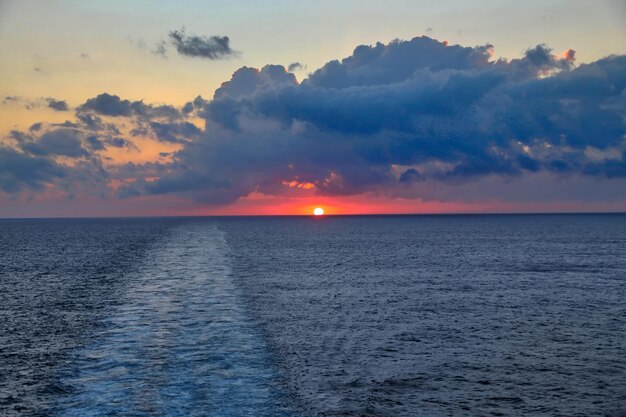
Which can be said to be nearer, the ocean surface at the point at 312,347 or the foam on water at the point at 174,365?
the foam on water at the point at 174,365

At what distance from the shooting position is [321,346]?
113 feet

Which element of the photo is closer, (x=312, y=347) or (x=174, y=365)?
(x=174, y=365)

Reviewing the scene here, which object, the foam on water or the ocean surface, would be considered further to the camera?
the ocean surface

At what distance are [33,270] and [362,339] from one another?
62864mm

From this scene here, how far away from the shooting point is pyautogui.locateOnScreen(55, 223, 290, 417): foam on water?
23906 millimetres

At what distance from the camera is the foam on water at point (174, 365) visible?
2391 centimetres

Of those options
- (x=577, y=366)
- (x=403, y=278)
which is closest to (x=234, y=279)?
(x=403, y=278)

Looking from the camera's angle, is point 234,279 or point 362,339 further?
point 234,279

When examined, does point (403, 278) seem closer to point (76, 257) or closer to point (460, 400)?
point (460, 400)

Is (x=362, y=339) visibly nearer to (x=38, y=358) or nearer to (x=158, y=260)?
(x=38, y=358)

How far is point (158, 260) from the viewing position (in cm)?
9562

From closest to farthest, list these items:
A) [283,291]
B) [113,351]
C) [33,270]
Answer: [113,351], [283,291], [33,270]

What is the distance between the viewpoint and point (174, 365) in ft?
97.6

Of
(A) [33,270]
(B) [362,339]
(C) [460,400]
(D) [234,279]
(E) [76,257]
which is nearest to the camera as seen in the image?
(C) [460,400]
